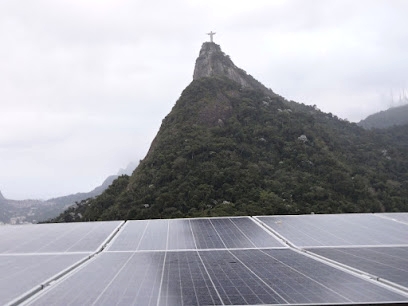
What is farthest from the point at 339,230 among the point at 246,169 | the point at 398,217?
the point at 246,169

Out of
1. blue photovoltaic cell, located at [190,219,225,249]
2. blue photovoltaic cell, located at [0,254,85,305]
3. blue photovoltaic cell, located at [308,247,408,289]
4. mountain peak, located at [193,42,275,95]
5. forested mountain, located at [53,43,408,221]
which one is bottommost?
blue photovoltaic cell, located at [308,247,408,289]

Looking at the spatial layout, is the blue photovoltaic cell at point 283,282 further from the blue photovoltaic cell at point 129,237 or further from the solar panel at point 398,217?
the solar panel at point 398,217

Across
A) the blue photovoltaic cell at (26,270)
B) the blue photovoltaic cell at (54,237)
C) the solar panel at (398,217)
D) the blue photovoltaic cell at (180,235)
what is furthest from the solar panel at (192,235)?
the solar panel at (398,217)

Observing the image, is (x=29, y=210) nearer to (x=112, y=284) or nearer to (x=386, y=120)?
(x=386, y=120)

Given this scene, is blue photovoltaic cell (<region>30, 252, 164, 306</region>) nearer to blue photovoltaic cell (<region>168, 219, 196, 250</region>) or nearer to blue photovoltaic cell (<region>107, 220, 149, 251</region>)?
blue photovoltaic cell (<region>107, 220, 149, 251</region>)

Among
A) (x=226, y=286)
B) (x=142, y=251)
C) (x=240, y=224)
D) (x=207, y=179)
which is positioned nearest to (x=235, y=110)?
(x=207, y=179)

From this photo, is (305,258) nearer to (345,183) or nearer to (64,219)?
(345,183)

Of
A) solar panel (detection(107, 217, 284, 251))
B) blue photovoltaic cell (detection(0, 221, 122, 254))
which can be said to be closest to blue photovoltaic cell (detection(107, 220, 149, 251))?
solar panel (detection(107, 217, 284, 251))
